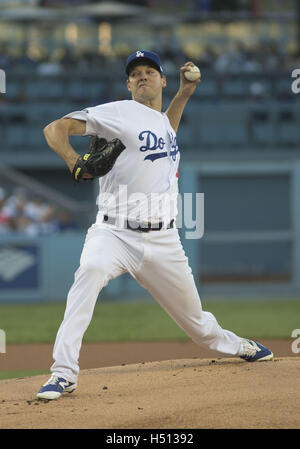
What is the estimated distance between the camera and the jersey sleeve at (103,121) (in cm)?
452

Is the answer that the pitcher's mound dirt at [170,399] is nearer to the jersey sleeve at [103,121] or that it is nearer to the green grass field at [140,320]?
the jersey sleeve at [103,121]

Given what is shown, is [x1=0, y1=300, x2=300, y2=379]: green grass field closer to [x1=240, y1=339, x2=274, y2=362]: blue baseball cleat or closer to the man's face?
[x1=240, y1=339, x2=274, y2=362]: blue baseball cleat

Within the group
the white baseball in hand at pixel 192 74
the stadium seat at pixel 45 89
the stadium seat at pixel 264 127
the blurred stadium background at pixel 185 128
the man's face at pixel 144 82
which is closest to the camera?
the man's face at pixel 144 82

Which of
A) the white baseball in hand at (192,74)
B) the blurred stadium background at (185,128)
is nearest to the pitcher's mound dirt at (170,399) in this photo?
the white baseball in hand at (192,74)

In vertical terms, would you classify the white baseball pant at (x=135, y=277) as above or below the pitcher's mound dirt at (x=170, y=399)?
above

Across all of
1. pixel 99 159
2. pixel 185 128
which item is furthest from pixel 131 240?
pixel 185 128

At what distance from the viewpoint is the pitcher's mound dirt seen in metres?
3.99

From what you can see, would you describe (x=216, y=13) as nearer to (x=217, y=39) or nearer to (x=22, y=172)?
(x=217, y=39)

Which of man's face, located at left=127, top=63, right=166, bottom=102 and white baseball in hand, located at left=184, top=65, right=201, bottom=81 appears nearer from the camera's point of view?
man's face, located at left=127, top=63, right=166, bottom=102

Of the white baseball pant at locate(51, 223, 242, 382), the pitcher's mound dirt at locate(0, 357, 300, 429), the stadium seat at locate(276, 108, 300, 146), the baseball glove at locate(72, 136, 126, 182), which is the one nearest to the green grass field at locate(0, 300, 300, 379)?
the pitcher's mound dirt at locate(0, 357, 300, 429)

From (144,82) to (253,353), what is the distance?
1877mm

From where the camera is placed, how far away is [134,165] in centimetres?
465

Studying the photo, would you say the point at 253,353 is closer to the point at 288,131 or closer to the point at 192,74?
the point at 192,74

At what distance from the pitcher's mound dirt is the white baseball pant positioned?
0.24m
